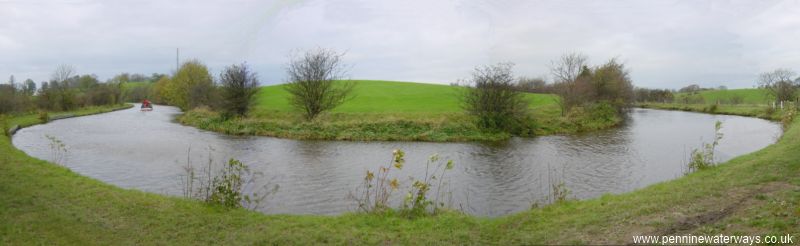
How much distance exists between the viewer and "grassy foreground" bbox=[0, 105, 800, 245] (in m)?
7.64

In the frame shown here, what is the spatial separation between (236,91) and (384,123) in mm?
16782

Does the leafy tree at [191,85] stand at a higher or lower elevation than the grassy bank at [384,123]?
higher

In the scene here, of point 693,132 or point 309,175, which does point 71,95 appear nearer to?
point 309,175

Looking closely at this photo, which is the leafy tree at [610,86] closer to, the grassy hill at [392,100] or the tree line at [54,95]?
the grassy hill at [392,100]

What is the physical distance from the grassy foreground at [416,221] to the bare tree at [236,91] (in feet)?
107

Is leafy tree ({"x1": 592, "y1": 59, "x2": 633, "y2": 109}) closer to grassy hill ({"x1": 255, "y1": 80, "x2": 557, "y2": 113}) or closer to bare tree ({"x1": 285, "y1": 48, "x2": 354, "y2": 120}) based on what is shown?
grassy hill ({"x1": 255, "y1": 80, "x2": 557, "y2": 113})

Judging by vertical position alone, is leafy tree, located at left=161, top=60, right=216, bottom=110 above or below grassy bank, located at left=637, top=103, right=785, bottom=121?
above

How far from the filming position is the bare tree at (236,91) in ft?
141

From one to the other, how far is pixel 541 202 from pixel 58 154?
2345cm

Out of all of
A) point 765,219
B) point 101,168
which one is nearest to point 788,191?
point 765,219

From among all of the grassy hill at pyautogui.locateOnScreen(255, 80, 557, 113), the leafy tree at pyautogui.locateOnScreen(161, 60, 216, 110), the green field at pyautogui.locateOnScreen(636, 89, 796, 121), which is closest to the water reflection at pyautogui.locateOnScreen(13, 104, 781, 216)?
the grassy hill at pyautogui.locateOnScreen(255, 80, 557, 113)

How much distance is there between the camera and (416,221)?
29.4 ft

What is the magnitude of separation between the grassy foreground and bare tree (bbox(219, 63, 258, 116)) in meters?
32.6

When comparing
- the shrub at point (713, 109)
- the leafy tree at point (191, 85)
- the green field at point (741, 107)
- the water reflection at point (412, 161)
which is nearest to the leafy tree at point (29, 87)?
the leafy tree at point (191, 85)
